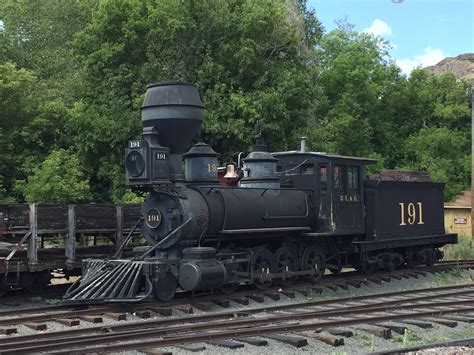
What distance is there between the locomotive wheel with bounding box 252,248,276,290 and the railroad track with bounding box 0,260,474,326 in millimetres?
203

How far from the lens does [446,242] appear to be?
18.4 metres

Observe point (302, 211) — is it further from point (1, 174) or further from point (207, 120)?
point (1, 174)

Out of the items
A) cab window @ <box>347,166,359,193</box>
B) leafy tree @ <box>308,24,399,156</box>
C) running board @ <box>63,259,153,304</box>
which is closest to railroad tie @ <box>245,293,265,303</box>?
running board @ <box>63,259,153,304</box>

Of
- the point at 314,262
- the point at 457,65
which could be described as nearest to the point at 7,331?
the point at 314,262

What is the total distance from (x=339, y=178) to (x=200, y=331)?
7.15m

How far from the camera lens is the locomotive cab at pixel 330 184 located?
14.6 metres

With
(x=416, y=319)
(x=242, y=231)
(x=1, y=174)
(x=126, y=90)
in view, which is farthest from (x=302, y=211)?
(x=1, y=174)

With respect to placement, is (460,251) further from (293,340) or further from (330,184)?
(293,340)

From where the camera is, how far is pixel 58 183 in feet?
70.7

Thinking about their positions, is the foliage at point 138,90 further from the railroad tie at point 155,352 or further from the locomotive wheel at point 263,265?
the railroad tie at point 155,352

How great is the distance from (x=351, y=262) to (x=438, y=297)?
4.09m

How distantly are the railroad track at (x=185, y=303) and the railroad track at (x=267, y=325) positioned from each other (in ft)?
2.81

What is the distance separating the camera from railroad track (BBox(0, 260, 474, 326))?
9.99 m

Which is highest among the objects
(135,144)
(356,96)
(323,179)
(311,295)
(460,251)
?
(356,96)
